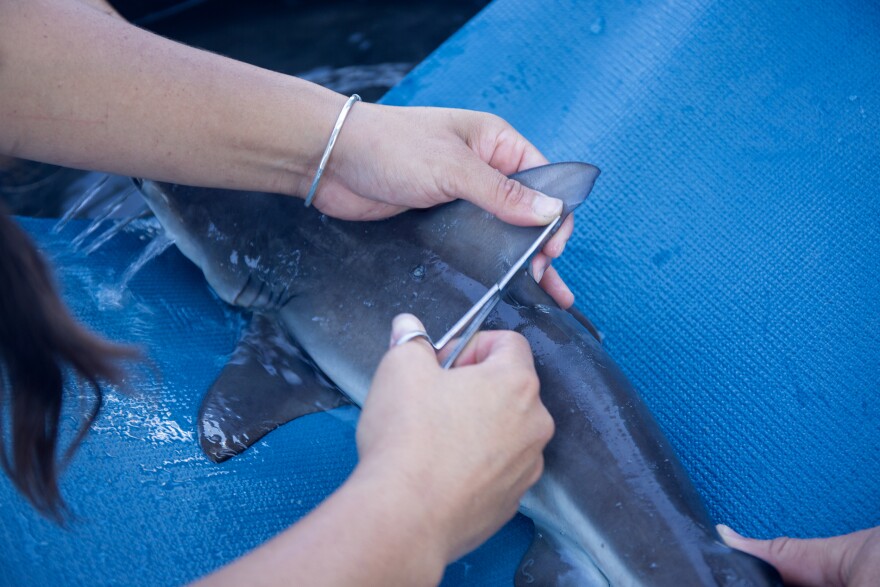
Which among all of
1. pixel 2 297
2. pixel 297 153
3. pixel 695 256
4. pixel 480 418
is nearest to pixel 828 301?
pixel 695 256

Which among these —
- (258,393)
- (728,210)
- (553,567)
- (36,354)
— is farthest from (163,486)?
(728,210)

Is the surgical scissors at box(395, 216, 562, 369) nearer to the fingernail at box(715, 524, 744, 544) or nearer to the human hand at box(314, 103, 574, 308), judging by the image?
the human hand at box(314, 103, 574, 308)

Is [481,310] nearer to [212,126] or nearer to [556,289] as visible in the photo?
[556,289]

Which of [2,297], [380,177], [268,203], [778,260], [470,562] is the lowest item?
[470,562]

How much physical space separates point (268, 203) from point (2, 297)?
35.7 inches

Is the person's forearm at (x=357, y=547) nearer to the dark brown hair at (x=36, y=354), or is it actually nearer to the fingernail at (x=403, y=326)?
the fingernail at (x=403, y=326)

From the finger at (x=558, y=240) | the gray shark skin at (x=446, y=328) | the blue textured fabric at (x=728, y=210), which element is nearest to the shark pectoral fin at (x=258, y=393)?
the gray shark skin at (x=446, y=328)

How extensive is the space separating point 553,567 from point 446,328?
520 mm

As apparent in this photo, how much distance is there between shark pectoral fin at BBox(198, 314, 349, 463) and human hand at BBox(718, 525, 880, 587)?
96 centimetres

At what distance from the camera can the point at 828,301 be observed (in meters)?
1.72

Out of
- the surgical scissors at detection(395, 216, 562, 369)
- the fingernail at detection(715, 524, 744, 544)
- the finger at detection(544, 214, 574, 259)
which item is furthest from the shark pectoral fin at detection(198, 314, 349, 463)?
the fingernail at detection(715, 524, 744, 544)

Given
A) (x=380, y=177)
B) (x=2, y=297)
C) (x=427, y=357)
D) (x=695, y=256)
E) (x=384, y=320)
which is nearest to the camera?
(x=2, y=297)

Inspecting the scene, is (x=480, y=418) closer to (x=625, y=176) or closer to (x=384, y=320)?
(x=384, y=320)

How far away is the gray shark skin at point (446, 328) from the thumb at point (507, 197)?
46 mm
